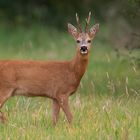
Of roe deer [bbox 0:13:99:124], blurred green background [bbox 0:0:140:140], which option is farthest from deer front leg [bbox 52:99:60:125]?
blurred green background [bbox 0:0:140:140]

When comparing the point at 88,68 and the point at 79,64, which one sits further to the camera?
the point at 88,68

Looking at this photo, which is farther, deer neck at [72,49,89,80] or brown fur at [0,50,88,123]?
deer neck at [72,49,89,80]

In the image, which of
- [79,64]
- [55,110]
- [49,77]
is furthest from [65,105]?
[79,64]

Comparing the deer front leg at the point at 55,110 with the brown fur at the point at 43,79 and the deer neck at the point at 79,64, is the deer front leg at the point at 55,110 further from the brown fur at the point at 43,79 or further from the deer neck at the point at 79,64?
the deer neck at the point at 79,64

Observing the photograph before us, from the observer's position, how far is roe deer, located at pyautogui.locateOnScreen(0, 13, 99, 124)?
36.9 feet

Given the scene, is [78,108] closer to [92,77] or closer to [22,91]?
[22,91]

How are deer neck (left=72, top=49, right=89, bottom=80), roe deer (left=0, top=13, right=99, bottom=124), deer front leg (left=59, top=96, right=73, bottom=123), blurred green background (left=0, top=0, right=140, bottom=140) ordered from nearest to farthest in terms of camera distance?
1. blurred green background (left=0, top=0, right=140, bottom=140)
2. deer front leg (left=59, top=96, right=73, bottom=123)
3. roe deer (left=0, top=13, right=99, bottom=124)
4. deer neck (left=72, top=49, right=89, bottom=80)

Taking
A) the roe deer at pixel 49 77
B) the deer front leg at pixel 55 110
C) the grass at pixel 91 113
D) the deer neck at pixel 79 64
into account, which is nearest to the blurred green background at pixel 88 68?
the grass at pixel 91 113

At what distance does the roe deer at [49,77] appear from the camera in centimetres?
1126

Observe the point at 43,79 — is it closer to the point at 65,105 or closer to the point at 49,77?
the point at 49,77

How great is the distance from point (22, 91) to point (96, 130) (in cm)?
190

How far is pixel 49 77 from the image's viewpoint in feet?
37.8

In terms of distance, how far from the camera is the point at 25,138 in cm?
941

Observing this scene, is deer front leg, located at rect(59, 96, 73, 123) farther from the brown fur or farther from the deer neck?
the deer neck
